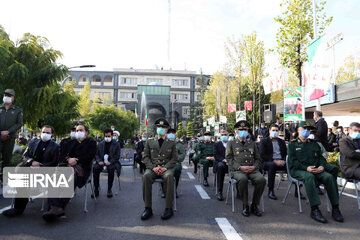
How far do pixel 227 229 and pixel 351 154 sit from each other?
10.4 ft

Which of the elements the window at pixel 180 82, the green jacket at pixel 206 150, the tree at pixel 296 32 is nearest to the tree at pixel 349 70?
the tree at pixel 296 32

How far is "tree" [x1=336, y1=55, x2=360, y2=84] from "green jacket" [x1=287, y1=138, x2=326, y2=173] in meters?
34.2

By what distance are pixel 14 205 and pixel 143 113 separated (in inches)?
2494

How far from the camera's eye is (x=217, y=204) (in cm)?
579

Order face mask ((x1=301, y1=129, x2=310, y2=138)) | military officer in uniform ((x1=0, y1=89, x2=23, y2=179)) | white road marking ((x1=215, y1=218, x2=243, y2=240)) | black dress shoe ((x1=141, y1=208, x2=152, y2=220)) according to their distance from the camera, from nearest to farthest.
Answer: white road marking ((x1=215, y1=218, x2=243, y2=240)), black dress shoe ((x1=141, y1=208, x2=152, y2=220)), face mask ((x1=301, y1=129, x2=310, y2=138)), military officer in uniform ((x1=0, y1=89, x2=23, y2=179))

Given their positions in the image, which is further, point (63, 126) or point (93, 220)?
point (63, 126)

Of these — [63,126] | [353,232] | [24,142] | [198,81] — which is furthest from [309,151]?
[198,81]

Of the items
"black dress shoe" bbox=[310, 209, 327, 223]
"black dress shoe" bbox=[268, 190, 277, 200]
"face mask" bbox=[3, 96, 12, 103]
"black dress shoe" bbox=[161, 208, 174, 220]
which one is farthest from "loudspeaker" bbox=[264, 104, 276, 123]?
"face mask" bbox=[3, 96, 12, 103]

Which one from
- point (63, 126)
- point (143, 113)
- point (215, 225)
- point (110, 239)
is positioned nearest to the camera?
point (110, 239)

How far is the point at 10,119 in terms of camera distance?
645 cm

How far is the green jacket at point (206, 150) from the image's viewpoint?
31.6 ft

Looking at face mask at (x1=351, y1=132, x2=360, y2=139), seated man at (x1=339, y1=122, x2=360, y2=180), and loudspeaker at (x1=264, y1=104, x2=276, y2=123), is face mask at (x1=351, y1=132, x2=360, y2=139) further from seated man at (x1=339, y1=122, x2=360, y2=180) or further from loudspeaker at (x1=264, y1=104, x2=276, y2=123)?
loudspeaker at (x1=264, y1=104, x2=276, y2=123)

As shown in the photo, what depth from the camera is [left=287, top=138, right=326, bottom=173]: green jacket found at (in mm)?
5625

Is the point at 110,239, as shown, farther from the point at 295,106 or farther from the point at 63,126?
the point at 63,126
